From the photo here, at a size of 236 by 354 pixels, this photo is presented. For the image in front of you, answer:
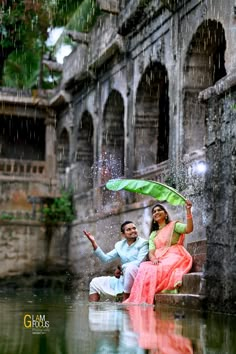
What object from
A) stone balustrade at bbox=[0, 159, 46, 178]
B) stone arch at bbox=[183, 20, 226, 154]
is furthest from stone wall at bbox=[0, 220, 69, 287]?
stone arch at bbox=[183, 20, 226, 154]

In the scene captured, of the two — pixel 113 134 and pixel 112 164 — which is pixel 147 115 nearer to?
pixel 113 134

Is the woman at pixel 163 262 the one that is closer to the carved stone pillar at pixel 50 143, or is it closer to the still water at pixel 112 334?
the still water at pixel 112 334

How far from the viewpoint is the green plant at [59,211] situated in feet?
56.5

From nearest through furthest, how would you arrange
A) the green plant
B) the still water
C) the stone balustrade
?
1. the still water
2. the green plant
3. the stone balustrade

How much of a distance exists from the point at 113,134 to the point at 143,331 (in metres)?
13.3

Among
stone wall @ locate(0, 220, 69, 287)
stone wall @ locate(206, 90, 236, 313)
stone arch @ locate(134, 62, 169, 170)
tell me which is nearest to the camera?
stone wall @ locate(206, 90, 236, 313)

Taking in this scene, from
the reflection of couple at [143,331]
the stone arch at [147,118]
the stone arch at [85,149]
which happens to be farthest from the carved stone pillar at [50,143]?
the reflection of couple at [143,331]

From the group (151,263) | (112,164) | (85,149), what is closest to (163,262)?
(151,263)

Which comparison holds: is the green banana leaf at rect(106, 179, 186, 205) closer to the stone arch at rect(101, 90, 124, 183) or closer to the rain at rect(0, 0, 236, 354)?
the rain at rect(0, 0, 236, 354)

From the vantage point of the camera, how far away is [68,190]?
19000 millimetres

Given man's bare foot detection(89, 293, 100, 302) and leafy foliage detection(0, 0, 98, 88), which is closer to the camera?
man's bare foot detection(89, 293, 100, 302)

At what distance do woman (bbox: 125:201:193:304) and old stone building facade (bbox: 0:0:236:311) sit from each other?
67 centimetres

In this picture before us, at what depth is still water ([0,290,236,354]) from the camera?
9.91ft

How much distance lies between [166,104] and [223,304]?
438 inches
